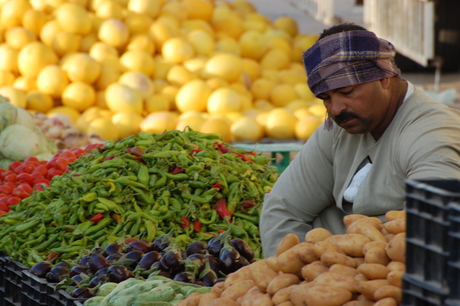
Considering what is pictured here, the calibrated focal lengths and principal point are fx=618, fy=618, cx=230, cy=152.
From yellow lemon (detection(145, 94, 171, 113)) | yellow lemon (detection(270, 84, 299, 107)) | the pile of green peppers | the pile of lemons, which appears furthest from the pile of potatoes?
yellow lemon (detection(270, 84, 299, 107))

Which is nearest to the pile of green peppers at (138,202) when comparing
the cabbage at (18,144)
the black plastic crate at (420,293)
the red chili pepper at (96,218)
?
the red chili pepper at (96,218)

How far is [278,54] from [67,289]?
19.1ft

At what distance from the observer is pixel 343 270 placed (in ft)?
5.56

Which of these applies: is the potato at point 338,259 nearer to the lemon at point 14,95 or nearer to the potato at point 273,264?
the potato at point 273,264

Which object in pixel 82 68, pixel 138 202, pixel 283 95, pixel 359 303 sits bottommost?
pixel 138 202

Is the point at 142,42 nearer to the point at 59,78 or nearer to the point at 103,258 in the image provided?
the point at 59,78

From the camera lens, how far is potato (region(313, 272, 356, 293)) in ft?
5.40

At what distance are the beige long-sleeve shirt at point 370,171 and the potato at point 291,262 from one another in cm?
57

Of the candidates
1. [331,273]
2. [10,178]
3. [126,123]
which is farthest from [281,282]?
[126,123]

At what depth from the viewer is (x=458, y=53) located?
417 inches

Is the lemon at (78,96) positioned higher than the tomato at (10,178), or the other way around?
the lemon at (78,96)

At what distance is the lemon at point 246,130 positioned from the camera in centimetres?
636

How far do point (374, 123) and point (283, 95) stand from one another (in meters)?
4.91

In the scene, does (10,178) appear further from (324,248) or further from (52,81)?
(324,248)
